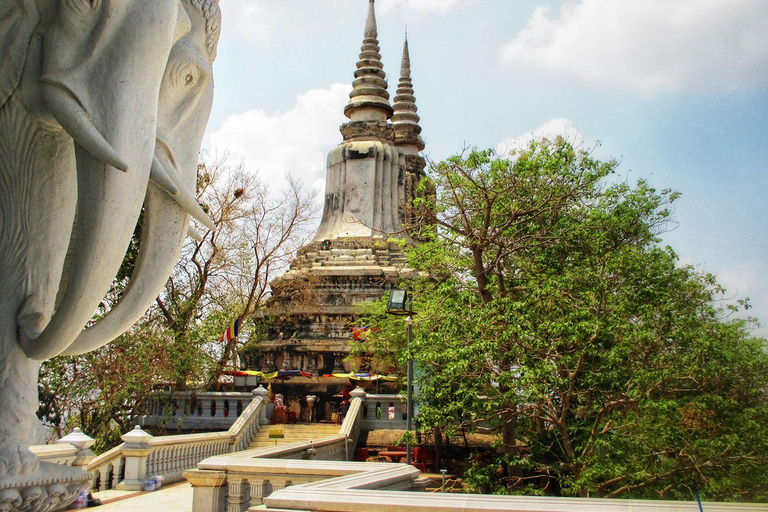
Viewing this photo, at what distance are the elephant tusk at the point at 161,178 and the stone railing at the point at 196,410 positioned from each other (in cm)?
1576

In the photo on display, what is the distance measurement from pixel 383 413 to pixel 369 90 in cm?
1734

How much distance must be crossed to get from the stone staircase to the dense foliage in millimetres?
4635

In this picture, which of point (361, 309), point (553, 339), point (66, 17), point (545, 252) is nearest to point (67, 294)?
point (66, 17)

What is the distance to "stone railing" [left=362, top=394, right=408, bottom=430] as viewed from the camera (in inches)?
746

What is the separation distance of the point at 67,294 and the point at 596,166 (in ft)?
41.6

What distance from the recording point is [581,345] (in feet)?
38.0

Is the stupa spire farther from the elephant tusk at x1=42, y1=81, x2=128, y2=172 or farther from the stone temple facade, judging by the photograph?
the elephant tusk at x1=42, y1=81, x2=128, y2=172

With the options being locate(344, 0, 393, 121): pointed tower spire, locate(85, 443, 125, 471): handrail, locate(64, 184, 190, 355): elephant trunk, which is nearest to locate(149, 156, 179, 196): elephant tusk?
locate(64, 184, 190, 355): elephant trunk

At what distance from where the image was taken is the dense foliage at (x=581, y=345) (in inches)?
436

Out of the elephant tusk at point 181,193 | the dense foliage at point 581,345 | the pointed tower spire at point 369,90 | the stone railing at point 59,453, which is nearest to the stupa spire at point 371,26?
the pointed tower spire at point 369,90

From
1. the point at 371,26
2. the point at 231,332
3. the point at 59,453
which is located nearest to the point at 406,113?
the point at 371,26

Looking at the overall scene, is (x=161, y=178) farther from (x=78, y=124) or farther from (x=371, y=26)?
(x=371, y=26)

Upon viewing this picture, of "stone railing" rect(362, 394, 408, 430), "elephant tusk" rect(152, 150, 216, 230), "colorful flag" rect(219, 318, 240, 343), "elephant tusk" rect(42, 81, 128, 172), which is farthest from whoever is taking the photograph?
"colorful flag" rect(219, 318, 240, 343)

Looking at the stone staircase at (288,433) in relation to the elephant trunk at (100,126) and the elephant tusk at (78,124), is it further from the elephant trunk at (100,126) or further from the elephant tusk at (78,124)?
the elephant tusk at (78,124)
